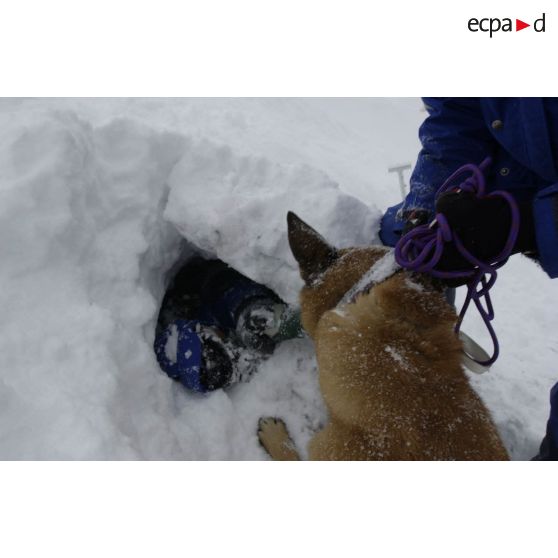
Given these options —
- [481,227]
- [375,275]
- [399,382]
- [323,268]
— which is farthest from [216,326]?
[481,227]

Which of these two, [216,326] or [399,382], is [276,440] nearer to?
[216,326]

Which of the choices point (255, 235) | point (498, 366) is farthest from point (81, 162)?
point (498, 366)

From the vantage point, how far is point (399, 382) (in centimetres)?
133

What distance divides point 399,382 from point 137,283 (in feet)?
5.51

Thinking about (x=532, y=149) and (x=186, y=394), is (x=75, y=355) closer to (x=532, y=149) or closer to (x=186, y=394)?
(x=186, y=394)

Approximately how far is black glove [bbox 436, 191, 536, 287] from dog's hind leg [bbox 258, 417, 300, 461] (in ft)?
4.67

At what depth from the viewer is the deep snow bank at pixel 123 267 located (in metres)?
1.71

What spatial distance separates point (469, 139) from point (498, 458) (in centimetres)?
153

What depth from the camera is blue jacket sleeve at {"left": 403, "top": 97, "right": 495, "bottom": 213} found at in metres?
2.04

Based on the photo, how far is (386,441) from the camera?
1.34 meters

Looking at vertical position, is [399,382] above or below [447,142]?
below

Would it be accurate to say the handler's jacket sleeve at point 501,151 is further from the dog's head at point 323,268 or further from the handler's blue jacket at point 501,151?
the dog's head at point 323,268

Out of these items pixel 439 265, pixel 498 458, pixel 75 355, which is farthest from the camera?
pixel 75 355

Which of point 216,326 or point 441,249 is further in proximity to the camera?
point 216,326
